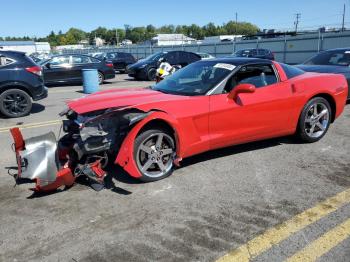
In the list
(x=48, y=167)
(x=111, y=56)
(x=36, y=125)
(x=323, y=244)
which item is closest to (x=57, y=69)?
(x=36, y=125)

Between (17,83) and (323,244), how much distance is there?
26.2 ft

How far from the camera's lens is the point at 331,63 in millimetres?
9242

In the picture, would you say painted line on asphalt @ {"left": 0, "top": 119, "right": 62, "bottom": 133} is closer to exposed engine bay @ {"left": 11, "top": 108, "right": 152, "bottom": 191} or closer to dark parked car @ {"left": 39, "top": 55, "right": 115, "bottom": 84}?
exposed engine bay @ {"left": 11, "top": 108, "right": 152, "bottom": 191}

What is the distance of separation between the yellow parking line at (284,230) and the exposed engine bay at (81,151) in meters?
1.93

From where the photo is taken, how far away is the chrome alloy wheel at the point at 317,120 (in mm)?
5938

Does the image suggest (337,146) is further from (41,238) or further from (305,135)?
(41,238)

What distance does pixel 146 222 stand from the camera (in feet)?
11.7

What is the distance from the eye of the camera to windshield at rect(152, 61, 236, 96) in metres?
5.07

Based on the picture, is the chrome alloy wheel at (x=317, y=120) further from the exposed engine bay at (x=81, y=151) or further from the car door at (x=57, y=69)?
the car door at (x=57, y=69)

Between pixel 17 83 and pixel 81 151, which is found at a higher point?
pixel 17 83

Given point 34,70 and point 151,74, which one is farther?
point 151,74

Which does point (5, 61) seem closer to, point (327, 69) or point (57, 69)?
point (57, 69)

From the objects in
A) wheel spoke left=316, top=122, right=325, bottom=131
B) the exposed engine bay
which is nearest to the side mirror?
the exposed engine bay

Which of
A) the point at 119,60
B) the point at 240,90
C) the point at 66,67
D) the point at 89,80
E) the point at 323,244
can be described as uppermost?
the point at 240,90
